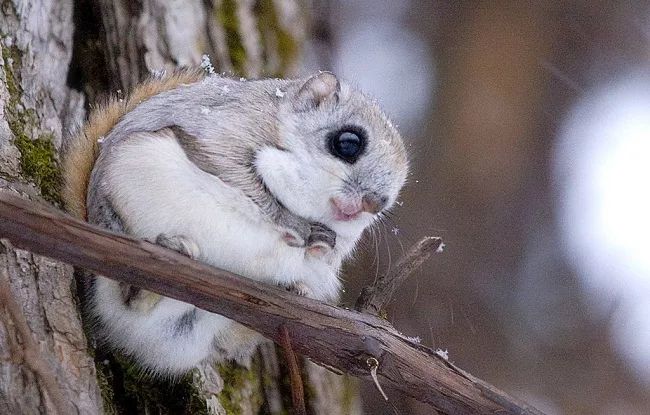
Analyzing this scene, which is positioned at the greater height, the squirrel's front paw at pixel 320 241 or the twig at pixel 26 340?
the squirrel's front paw at pixel 320 241

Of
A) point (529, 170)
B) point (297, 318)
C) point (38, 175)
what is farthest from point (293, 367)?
point (529, 170)

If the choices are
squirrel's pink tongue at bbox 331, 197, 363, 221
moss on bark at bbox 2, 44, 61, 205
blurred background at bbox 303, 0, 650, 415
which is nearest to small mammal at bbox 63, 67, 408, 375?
squirrel's pink tongue at bbox 331, 197, 363, 221

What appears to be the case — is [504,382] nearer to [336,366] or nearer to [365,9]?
[336,366]

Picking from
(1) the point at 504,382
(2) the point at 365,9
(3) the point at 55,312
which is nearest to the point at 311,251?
(3) the point at 55,312

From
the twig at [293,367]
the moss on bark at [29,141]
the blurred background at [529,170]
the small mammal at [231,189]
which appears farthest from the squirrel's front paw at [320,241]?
the moss on bark at [29,141]

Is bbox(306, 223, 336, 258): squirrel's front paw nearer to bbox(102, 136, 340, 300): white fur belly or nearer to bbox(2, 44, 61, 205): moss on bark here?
bbox(102, 136, 340, 300): white fur belly

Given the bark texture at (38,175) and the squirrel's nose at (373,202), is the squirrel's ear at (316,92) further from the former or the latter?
the bark texture at (38,175)

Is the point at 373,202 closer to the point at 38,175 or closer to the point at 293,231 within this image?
the point at 293,231
